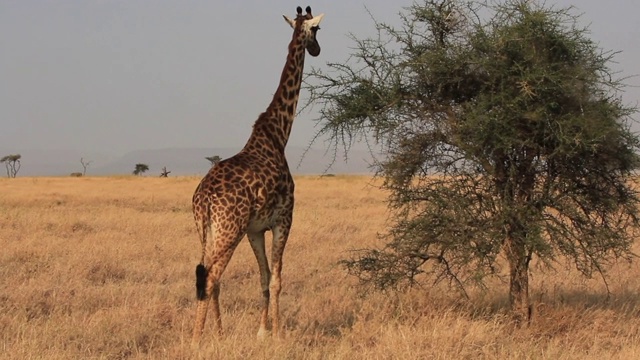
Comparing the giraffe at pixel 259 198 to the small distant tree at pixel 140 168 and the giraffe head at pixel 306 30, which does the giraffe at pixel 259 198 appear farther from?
the small distant tree at pixel 140 168

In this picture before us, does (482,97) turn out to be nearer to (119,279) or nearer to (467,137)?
(467,137)

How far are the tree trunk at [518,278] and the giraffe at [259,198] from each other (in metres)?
2.36

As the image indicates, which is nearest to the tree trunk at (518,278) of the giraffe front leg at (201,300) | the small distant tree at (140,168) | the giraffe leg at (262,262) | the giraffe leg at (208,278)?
the giraffe leg at (262,262)

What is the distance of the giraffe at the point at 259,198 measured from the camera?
19.6 ft

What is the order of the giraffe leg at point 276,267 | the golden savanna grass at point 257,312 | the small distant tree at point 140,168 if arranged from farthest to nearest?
the small distant tree at point 140,168
the giraffe leg at point 276,267
the golden savanna grass at point 257,312

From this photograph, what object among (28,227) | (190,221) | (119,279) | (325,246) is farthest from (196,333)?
(190,221)

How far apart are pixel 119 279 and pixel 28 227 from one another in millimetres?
5981

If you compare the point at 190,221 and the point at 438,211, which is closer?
the point at 438,211

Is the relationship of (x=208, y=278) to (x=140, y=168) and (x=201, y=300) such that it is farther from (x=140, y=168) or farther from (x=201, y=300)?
(x=140, y=168)

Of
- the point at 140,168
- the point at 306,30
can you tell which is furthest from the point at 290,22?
the point at 140,168

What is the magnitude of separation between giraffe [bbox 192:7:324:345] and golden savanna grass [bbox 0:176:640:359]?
463 mm

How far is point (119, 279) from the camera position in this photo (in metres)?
9.77

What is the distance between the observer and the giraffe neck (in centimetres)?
707

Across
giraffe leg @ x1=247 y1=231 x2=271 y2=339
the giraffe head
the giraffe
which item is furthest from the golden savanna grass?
the giraffe head
